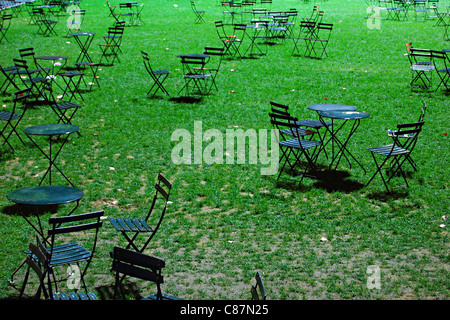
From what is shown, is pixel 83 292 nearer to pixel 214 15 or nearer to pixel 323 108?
pixel 323 108

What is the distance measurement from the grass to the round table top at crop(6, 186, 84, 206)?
0.76 m

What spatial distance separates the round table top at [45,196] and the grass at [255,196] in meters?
0.76

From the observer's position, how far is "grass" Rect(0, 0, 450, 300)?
498 centimetres

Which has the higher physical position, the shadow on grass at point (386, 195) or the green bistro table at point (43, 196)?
the shadow on grass at point (386, 195)

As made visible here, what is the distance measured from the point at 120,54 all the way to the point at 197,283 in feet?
40.6

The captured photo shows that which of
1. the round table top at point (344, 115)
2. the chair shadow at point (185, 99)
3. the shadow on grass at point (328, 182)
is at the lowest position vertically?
the shadow on grass at point (328, 182)

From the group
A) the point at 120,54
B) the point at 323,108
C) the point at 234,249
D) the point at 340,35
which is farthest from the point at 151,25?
the point at 234,249

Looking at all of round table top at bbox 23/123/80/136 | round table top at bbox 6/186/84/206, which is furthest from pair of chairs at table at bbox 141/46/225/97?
round table top at bbox 6/186/84/206

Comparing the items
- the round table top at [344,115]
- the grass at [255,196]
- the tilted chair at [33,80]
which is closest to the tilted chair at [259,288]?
the grass at [255,196]

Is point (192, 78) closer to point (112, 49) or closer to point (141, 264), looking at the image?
point (112, 49)

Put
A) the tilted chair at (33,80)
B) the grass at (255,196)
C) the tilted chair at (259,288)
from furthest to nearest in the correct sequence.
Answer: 1. the tilted chair at (33,80)
2. the grass at (255,196)
3. the tilted chair at (259,288)

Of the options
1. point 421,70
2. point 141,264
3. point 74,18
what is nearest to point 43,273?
point 141,264

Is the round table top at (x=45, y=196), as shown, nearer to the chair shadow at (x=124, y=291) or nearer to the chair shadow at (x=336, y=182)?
the chair shadow at (x=124, y=291)

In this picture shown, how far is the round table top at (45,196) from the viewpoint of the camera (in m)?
4.68
